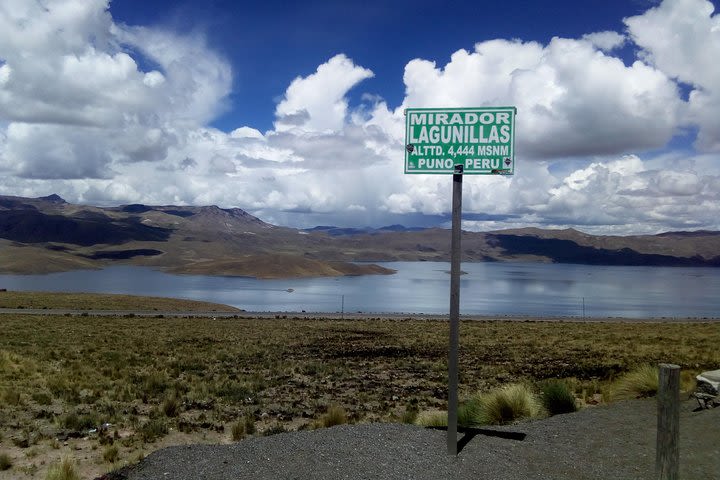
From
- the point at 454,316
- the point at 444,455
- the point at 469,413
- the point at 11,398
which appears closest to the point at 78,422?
the point at 11,398

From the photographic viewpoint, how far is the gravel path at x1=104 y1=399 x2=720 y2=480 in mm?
6348

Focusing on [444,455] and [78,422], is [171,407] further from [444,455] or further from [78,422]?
[444,455]

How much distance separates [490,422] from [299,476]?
4359mm

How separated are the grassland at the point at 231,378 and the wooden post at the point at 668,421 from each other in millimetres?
6025

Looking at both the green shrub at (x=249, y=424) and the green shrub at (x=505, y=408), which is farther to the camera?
the green shrub at (x=249, y=424)

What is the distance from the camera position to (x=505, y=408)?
9750 mm

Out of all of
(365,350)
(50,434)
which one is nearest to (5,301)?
(365,350)

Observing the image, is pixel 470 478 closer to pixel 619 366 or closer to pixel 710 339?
pixel 619 366

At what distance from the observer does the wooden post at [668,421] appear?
15.6ft

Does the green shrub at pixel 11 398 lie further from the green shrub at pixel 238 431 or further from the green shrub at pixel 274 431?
the green shrub at pixel 274 431

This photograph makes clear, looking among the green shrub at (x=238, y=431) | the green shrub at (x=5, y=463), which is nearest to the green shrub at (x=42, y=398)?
the green shrub at (x=5, y=463)

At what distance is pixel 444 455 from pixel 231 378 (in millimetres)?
11407

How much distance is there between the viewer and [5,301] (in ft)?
199

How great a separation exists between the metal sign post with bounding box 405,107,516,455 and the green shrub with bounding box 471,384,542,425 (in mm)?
3147
